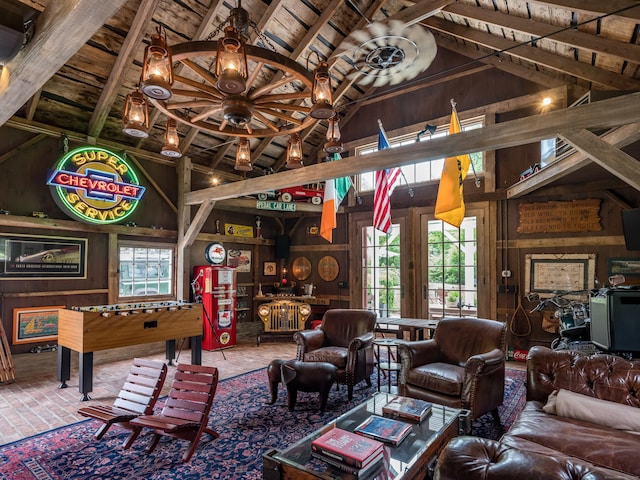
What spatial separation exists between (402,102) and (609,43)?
3.73 metres

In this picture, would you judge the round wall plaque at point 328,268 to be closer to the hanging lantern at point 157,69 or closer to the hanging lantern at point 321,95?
the hanging lantern at point 321,95

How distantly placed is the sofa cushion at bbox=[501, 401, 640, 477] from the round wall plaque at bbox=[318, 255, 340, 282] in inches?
229

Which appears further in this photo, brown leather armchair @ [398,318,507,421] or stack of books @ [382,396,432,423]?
brown leather armchair @ [398,318,507,421]

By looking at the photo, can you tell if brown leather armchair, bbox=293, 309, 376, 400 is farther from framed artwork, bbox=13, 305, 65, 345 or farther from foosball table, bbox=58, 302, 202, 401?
framed artwork, bbox=13, 305, 65, 345

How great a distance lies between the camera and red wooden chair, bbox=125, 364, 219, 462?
295cm

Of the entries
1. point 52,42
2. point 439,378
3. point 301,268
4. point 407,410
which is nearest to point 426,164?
point 301,268

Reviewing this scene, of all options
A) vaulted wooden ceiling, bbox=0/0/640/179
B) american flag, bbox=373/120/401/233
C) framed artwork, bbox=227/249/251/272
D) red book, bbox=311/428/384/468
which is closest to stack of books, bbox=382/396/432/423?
red book, bbox=311/428/384/468

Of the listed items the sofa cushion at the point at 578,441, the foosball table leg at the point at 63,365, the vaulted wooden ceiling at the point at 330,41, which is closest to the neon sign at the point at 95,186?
the vaulted wooden ceiling at the point at 330,41

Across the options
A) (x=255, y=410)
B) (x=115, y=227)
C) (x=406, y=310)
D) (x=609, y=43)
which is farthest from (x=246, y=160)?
(x=406, y=310)

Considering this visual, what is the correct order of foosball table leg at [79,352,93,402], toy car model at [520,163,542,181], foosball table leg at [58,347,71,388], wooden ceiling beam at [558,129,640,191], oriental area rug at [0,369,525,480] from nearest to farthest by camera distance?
oriental area rug at [0,369,525,480] → wooden ceiling beam at [558,129,640,191] → foosball table leg at [79,352,93,402] → foosball table leg at [58,347,71,388] → toy car model at [520,163,542,181]

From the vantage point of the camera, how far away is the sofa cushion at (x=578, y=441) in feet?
6.39

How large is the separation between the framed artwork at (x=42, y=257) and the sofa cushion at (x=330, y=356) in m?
3.88

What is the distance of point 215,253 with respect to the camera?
7.39m

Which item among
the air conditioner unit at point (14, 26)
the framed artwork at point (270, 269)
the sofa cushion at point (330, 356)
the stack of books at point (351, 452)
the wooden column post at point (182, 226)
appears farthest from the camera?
the framed artwork at point (270, 269)
